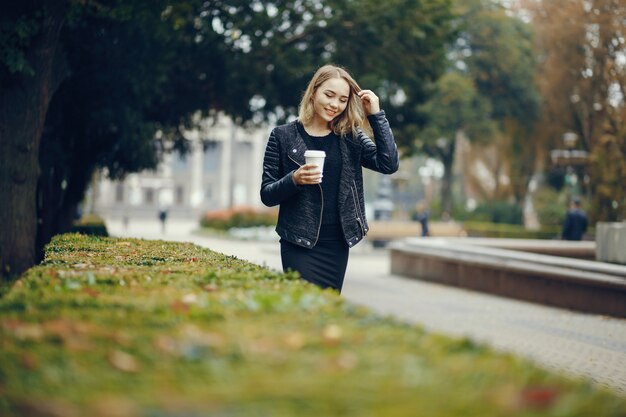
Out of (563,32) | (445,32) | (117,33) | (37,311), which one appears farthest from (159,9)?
(563,32)

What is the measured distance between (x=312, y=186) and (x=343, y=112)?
52 cm

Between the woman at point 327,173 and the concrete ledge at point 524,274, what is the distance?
7757 mm

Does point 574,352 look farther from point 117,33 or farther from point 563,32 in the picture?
point 563,32

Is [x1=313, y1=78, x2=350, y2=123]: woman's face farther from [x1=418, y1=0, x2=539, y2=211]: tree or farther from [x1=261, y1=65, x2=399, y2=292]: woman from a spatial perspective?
[x1=418, y1=0, x2=539, y2=211]: tree

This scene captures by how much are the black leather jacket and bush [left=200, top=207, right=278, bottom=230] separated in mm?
39725

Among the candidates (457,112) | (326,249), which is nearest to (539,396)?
(326,249)

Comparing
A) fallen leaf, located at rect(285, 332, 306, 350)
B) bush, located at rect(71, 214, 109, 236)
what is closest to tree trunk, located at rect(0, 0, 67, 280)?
bush, located at rect(71, 214, 109, 236)

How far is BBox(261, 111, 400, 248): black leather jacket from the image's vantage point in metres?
5.15

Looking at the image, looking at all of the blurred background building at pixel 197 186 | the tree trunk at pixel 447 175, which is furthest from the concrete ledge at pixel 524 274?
the blurred background building at pixel 197 186

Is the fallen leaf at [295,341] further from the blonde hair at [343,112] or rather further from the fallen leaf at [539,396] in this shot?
the blonde hair at [343,112]

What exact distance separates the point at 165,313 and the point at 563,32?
35754 mm

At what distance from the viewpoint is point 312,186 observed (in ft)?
17.0

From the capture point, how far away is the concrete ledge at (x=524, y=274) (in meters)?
12.6

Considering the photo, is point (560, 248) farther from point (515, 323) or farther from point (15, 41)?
point (15, 41)
